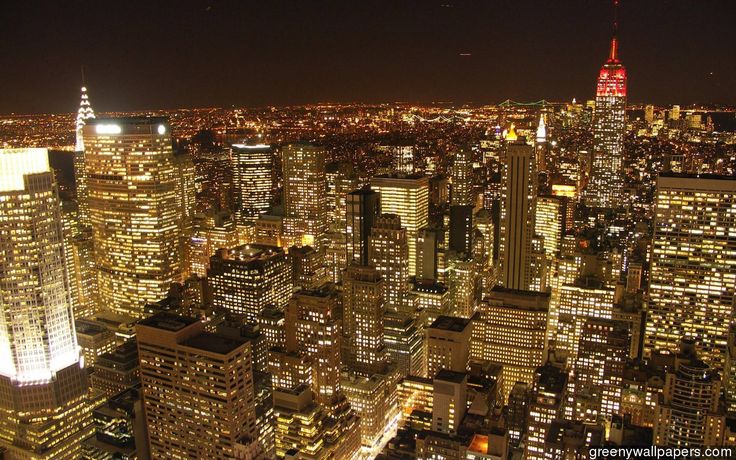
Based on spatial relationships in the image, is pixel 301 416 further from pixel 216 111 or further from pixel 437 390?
pixel 216 111

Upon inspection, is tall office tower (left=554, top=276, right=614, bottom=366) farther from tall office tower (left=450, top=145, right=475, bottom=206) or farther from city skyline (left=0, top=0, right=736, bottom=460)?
tall office tower (left=450, top=145, right=475, bottom=206)

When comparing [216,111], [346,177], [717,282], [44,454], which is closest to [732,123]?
[717,282]

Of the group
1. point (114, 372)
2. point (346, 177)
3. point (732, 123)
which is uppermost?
point (732, 123)

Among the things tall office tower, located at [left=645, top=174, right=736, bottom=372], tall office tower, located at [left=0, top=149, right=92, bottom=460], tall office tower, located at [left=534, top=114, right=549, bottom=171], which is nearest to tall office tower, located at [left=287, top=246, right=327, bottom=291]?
tall office tower, located at [left=0, top=149, right=92, bottom=460]

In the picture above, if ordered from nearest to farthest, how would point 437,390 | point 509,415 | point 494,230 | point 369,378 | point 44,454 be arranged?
point 44,454, point 437,390, point 509,415, point 369,378, point 494,230

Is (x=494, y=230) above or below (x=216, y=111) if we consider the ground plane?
below

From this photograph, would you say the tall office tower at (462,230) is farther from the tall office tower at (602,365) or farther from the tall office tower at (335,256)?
the tall office tower at (602,365)

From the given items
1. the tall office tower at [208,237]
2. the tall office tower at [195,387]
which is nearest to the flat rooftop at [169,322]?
the tall office tower at [195,387]
